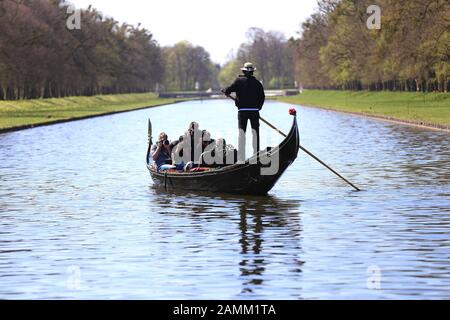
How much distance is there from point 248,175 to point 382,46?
69.5 m

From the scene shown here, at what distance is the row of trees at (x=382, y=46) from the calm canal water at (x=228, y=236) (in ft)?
134

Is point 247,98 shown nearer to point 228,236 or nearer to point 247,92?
point 247,92

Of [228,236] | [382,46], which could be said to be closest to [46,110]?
[382,46]

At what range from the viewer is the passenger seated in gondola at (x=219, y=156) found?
2356 cm

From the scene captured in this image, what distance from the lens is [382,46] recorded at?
9012 cm

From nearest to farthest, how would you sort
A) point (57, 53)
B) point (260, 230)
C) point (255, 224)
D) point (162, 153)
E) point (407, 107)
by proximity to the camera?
point (260, 230) < point (255, 224) < point (162, 153) < point (407, 107) < point (57, 53)

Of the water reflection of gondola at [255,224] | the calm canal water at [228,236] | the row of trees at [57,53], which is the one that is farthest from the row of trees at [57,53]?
the water reflection of gondola at [255,224]

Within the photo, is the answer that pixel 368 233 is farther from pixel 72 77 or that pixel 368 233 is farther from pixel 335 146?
pixel 72 77

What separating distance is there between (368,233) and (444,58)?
2289 inches

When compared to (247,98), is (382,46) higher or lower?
higher

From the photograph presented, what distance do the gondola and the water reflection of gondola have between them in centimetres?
27

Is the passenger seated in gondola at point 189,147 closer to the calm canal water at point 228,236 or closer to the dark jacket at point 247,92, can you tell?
the calm canal water at point 228,236

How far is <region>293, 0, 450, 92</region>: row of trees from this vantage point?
70938 millimetres

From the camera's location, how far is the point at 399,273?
1342cm
